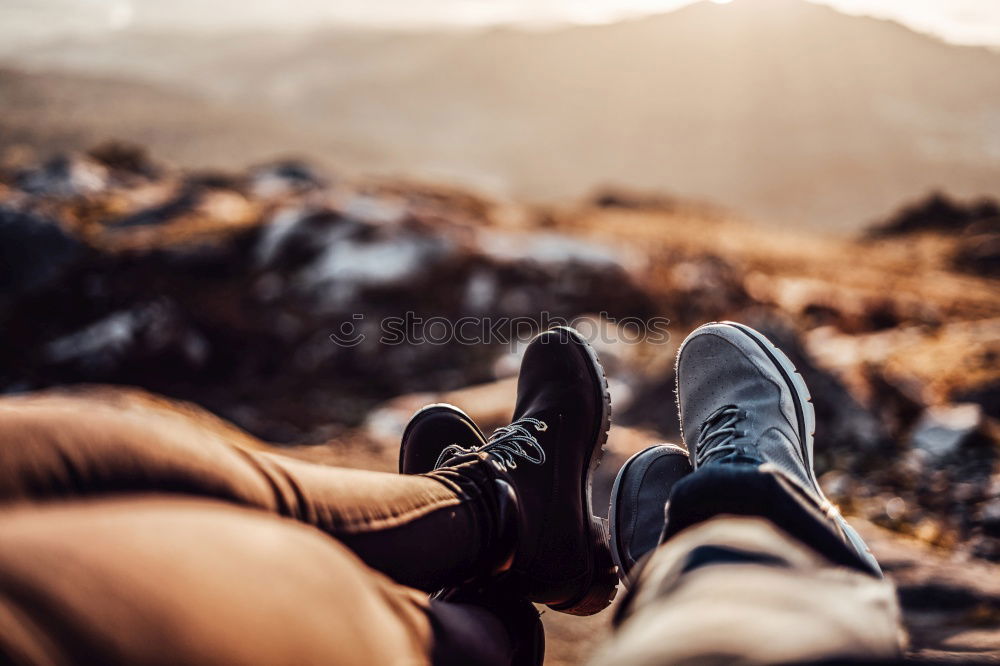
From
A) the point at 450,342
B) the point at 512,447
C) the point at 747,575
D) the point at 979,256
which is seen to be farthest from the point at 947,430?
the point at 979,256

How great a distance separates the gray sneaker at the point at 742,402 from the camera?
1387mm

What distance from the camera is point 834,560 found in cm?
81

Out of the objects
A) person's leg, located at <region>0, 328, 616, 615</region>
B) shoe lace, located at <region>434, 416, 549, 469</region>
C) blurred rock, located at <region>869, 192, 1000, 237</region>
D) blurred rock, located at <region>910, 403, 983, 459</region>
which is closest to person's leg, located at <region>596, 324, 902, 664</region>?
person's leg, located at <region>0, 328, 616, 615</region>

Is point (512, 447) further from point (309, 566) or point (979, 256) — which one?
point (979, 256)

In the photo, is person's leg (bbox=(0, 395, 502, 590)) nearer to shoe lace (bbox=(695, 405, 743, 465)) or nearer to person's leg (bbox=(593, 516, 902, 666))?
person's leg (bbox=(593, 516, 902, 666))

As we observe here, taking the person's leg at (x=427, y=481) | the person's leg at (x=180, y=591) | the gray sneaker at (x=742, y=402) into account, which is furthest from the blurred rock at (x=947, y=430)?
the person's leg at (x=180, y=591)

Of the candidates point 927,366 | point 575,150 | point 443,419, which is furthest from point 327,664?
point 575,150

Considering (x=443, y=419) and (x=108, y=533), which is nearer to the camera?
(x=108, y=533)

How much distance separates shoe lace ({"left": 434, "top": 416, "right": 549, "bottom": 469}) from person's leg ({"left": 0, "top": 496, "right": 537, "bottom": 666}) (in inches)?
26.6

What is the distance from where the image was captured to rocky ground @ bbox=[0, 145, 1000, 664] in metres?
2.07

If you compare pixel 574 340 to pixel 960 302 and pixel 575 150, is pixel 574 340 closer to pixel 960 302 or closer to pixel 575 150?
pixel 960 302

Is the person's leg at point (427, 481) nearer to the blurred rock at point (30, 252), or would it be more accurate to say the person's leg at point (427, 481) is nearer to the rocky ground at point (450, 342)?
the rocky ground at point (450, 342)

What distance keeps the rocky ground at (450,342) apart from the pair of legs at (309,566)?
0.84m

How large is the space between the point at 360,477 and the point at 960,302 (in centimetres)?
727
